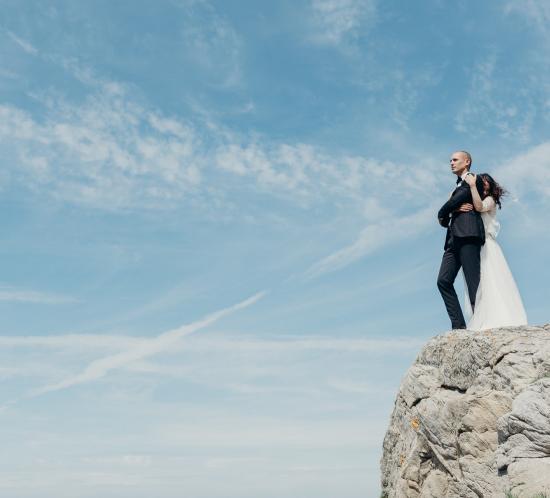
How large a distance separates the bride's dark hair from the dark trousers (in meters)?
1.28

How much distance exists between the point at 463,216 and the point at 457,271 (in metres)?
1.55

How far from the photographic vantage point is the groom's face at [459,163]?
1833 cm

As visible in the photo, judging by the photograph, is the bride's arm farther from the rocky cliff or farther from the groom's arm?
the rocky cliff

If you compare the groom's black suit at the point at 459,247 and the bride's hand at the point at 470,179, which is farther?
the bride's hand at the point at 470,179

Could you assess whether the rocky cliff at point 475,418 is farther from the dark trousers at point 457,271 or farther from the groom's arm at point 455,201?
the groom's arm at point 455,201

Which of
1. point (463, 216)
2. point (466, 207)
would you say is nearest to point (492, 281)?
point (463, 216)

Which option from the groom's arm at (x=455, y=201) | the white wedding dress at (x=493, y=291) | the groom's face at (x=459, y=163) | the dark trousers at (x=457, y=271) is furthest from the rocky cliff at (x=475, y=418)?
the groom's face at (x=459, y=163)

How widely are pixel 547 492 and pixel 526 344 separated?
14.8ft

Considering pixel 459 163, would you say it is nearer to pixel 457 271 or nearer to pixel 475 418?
pixel 457 271

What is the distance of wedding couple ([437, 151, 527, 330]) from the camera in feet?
58.2

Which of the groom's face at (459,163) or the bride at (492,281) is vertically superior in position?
the groom's face at (459,163)

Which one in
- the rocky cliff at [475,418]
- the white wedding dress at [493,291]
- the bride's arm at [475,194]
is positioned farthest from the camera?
the bride's arm at [475,194]

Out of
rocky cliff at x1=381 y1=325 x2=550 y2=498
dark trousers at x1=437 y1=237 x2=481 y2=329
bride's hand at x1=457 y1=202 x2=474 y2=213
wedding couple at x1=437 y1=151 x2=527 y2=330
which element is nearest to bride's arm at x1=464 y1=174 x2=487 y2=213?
wedding couple at x1=437 y1=151 x2=527 y2=330

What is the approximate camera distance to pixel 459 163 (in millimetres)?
18328
